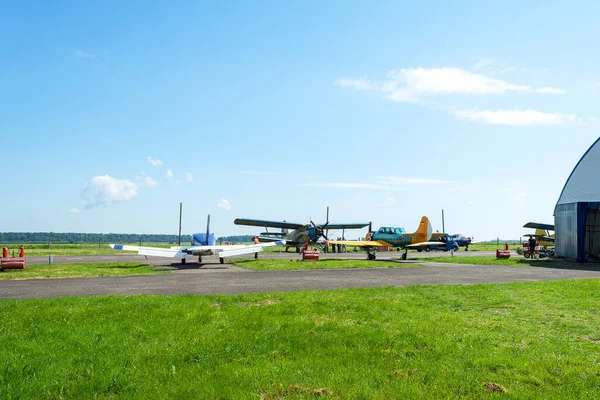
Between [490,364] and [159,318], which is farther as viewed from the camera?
[159,318]

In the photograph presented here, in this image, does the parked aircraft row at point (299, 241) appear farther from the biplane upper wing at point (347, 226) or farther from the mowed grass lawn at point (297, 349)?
the mowed grass lawn at point (297, 349)

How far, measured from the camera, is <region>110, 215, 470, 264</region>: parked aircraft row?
31109mm

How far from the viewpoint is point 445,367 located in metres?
6.85

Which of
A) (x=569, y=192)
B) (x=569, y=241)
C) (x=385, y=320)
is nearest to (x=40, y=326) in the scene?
(x=385, y=320)

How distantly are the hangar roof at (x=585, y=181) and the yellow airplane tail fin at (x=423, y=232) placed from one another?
1356 cm

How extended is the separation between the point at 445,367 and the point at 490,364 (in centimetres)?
80

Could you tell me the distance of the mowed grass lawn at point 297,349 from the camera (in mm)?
6062

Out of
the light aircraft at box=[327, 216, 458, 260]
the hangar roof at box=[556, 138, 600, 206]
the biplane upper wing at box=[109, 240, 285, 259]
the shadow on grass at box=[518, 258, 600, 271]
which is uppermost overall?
the hangar roof at box=[556, 138, 600, 206]

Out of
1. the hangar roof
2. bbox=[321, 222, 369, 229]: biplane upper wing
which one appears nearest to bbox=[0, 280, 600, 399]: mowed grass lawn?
the hangar roof

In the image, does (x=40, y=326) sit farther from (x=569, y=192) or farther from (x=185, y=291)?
(x=569, y=192)

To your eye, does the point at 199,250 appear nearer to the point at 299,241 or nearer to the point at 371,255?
the point at 371,255

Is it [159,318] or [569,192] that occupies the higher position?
[569,192]

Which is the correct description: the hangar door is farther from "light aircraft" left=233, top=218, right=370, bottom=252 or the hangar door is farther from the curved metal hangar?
"light aircraft" left=233, top=218, right=370, bottom=252

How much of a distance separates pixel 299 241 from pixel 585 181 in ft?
109
